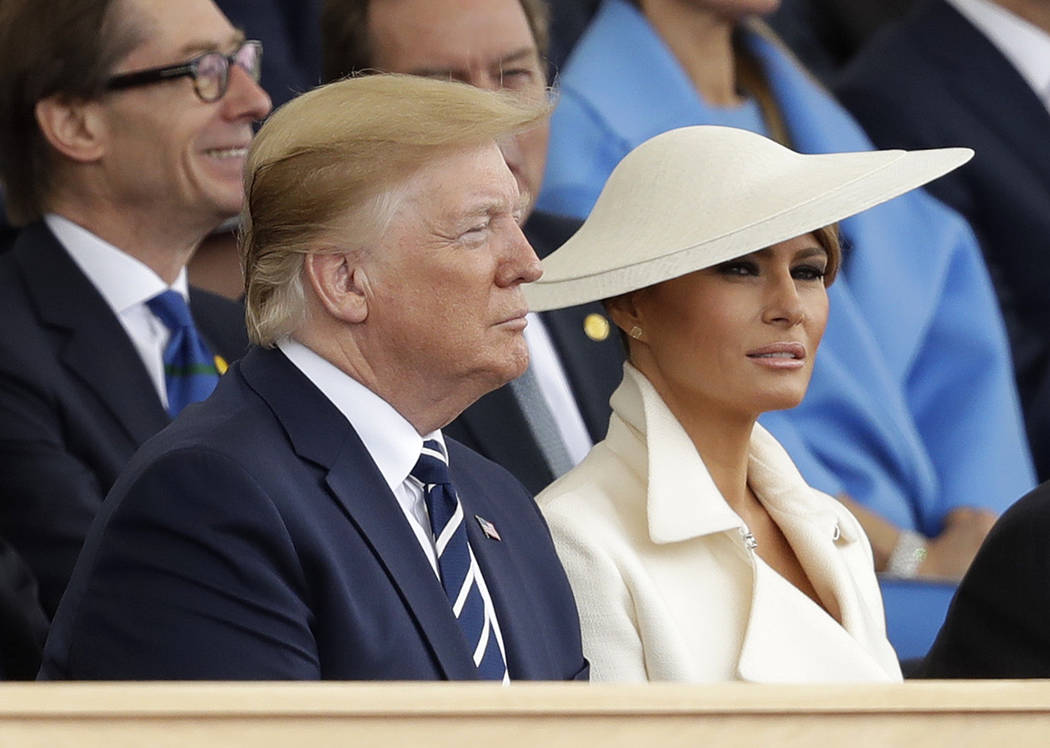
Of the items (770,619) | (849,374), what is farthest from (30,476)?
(849,374)

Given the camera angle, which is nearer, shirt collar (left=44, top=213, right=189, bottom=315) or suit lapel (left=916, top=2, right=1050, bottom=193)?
shirt collar (left=44, top=213, right=189, bottom=315)

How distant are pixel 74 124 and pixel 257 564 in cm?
125

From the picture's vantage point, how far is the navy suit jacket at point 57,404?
220 centimetres

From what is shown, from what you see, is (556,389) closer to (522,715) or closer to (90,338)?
(90,338)

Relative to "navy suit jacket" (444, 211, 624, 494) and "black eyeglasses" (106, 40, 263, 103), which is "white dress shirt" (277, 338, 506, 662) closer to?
"navy suit jacket" (444, 211, 624, 494)

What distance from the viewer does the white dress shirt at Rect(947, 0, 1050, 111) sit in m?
3.75

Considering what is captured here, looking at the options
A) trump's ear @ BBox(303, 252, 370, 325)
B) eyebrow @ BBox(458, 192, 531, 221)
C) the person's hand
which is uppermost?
eyebrow @ BBox(458, 192, 531, 221)

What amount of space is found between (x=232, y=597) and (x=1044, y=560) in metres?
0.93

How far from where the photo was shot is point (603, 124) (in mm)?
3133

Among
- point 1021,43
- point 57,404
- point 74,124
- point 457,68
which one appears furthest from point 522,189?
point 1021,43

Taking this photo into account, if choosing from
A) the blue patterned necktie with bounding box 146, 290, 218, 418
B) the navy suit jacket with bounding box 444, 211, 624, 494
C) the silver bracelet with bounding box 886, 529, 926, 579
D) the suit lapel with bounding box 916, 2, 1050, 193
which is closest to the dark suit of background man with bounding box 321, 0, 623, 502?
the navy suit jacket with bounding box 444, 211, 624, 494

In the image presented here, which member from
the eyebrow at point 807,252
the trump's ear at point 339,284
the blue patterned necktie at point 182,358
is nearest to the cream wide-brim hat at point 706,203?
the eyebrow at point 807,252

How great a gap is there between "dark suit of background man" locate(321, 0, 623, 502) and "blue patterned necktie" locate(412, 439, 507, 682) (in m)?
0.71

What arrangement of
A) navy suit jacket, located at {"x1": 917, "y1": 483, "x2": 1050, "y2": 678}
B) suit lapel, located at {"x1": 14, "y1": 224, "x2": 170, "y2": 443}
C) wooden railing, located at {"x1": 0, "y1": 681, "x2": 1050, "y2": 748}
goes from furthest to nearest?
1. suit lapel, located at {"x1": 14, "y1": 224, "x2": 170, "y2": 443}
2. navy suit jacket, located at {"x1": 917, "y1": 483, "x2": 1050, "y2": 678}
3. wooden railing, located at {"x1": 0, "y1": 681, "x2": 1050, "y2": 748}
